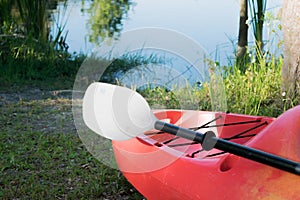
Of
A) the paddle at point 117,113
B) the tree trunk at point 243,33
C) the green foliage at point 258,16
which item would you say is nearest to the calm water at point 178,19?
the tree trunk at point 243,33

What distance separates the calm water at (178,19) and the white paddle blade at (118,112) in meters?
4.00

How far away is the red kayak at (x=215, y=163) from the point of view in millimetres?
1891

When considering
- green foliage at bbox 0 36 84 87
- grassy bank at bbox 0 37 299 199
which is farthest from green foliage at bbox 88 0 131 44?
grassy bank at bbox 0 37 299 199

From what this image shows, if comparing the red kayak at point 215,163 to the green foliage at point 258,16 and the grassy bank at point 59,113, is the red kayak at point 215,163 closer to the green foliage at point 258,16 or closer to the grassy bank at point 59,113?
the grassy bank at point 59,113

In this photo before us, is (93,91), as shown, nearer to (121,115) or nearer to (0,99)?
(121,115)

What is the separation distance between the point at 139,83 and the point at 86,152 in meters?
0.88

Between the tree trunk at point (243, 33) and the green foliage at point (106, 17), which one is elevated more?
the tree trunk at point (243, 33)

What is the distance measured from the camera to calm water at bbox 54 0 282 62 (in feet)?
24.1

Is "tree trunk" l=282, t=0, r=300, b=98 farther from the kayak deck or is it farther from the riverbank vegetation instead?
the kayak deck

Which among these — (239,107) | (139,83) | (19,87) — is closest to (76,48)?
(19,87)

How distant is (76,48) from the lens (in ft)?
23.3

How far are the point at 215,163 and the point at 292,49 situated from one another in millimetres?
1849

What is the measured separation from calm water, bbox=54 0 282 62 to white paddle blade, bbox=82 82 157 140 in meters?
4.00

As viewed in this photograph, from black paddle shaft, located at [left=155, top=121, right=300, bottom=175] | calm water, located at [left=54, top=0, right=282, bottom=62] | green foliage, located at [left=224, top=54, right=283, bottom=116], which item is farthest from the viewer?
calm water, located at [left=54, top=0, right=282, bottom=62]
